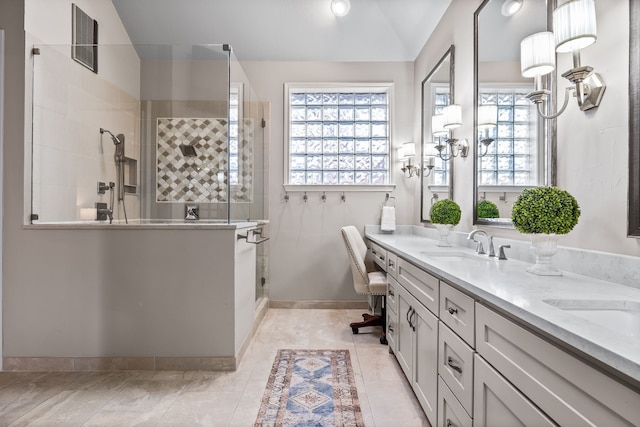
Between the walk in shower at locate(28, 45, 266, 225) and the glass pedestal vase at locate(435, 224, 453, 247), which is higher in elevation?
the walk in shower at locate(28, 45, 266, 225)

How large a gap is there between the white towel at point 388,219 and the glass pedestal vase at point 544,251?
211 centimetres

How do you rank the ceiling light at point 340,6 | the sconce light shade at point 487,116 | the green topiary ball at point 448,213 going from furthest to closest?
the ceiling light at point 340,6, the green topiary ball at point 448,213, the sconce light shade at point 487,116

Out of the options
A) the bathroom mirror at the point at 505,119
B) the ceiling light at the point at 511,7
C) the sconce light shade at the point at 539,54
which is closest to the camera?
the sconce light shade at the point at 539,54

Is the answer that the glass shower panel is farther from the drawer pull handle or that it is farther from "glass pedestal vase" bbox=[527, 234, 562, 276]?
"glass pedestal vase" bbox=[527, 234, 562, 276]

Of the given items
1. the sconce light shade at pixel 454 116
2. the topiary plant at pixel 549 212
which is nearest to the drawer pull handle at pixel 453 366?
the topiary plant at pixel 549 212

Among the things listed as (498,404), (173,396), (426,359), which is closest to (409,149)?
(426,359)

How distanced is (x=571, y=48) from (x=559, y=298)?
0.92 meters

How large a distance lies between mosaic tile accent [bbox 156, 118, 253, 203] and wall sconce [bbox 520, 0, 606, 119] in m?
1.96

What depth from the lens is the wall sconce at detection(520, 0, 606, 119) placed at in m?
1.15

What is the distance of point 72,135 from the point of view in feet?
8.07

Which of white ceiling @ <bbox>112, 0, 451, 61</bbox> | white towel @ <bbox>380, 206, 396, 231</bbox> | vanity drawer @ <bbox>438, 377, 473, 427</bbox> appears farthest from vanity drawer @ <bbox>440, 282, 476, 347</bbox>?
white ceiling @ <bbox>112, 0, 451, 61</bbox>

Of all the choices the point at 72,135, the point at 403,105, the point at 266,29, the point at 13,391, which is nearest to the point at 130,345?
the point at 13,391

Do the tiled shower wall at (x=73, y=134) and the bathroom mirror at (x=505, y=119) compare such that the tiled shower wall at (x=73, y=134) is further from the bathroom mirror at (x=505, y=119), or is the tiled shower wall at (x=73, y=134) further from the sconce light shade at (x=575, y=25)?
the sconce light shade at (x=575, y=25)

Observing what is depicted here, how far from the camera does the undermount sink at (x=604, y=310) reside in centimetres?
86
